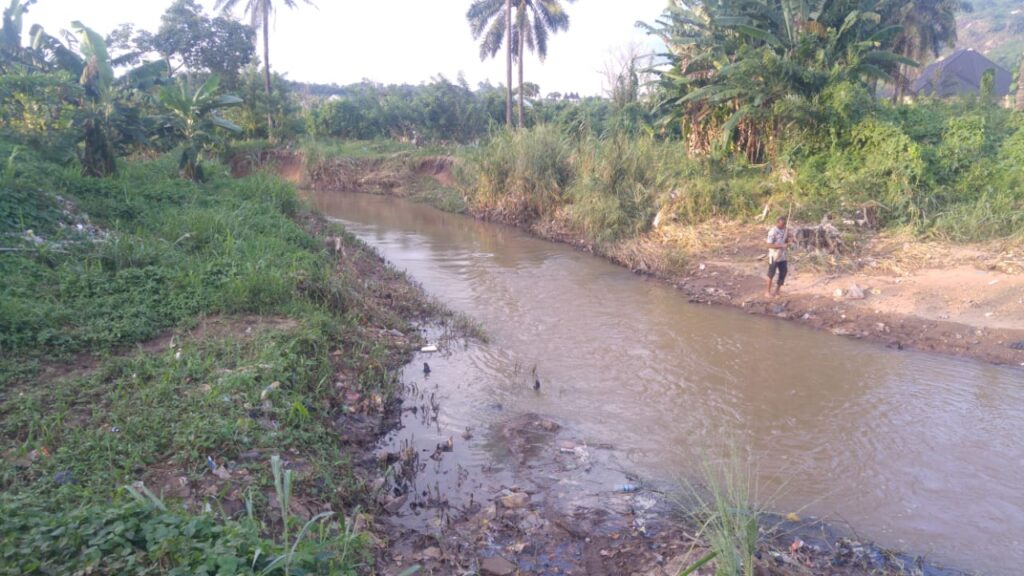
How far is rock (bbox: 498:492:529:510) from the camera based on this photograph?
4.61 metres

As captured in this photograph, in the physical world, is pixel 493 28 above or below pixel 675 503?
above

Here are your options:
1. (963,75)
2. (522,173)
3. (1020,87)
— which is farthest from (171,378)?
(963,75)

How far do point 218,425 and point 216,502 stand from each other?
853mm

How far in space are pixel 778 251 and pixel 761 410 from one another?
3.85m

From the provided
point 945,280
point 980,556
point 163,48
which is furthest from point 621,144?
point 163,48

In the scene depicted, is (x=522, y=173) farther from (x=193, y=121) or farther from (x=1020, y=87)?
(x=1020, y=87)

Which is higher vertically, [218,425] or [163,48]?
[163,48]

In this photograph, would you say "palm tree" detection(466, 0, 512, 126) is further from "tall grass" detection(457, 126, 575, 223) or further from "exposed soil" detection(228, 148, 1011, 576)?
"exposed soil" detection(228, 148, 1011, 576)

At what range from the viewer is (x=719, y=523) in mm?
4055

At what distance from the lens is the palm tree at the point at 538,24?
25.7 meters

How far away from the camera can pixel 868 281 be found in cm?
997

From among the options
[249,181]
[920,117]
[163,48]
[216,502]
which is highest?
[163,48]

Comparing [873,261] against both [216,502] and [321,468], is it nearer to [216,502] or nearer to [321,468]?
[321,468]

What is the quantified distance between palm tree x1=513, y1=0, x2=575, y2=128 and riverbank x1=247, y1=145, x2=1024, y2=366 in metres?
14.4
